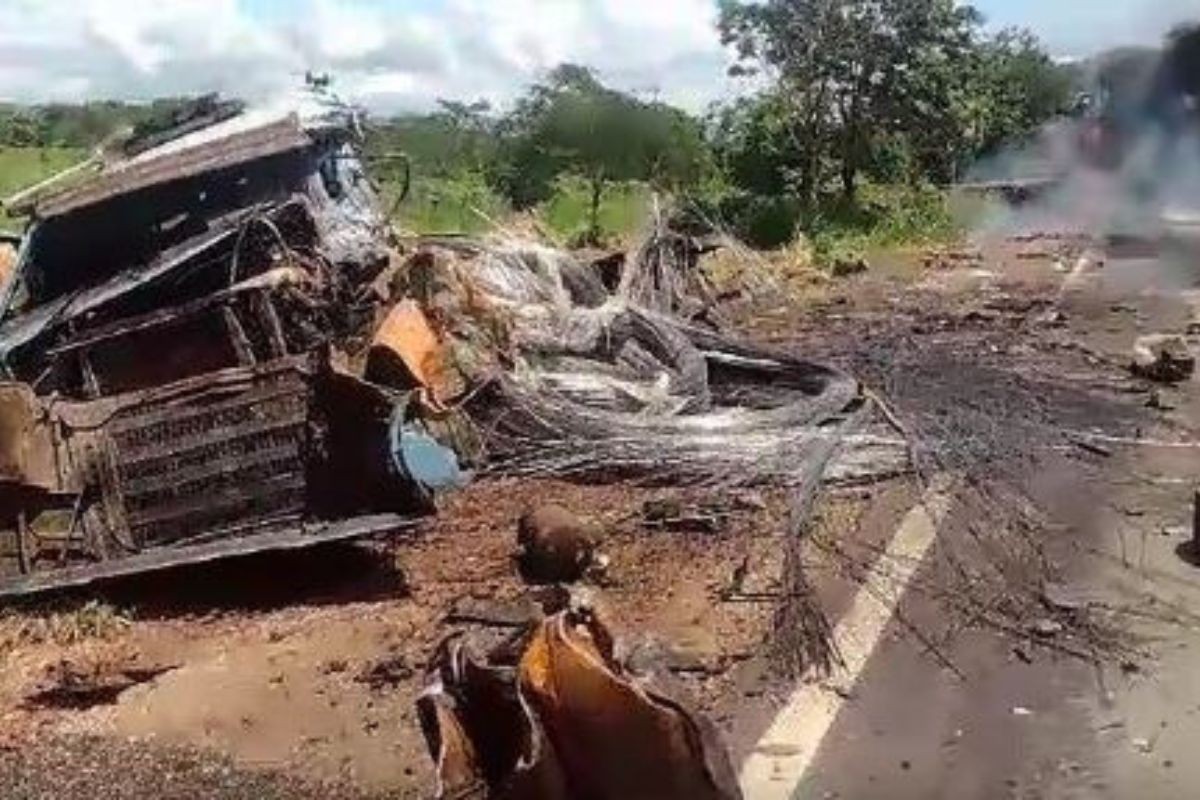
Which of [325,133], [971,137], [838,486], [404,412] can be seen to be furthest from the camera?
[971,137]

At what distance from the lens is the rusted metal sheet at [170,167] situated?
9859 mm

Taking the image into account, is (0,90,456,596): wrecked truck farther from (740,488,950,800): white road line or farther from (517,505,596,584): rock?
(740,488,950,800): white road line

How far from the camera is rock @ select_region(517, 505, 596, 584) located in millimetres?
7055

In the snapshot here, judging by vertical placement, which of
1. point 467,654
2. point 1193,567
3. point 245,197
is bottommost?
point 1193,567

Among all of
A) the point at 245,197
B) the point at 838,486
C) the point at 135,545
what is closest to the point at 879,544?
the point at 838,486

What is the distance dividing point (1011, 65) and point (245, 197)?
21.1 meters

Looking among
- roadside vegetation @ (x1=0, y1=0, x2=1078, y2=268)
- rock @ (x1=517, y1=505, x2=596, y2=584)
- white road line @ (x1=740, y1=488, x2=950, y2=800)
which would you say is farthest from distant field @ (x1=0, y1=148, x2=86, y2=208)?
white road line @ (x1=740, y1=488, x2=950, y2=800)

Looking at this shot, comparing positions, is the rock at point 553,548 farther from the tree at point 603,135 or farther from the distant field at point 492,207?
the tree at point 603,135

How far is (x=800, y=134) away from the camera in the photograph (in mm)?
26172

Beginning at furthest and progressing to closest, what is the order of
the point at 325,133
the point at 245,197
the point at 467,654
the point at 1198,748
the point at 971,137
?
the point at 971,137 < the point at 325,133 < the point at 245,197 < the point at 1198,748 < the point at 467,654

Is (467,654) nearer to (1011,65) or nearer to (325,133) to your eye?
(325,133)

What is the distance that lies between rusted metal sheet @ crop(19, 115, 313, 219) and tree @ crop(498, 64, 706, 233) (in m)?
13.9

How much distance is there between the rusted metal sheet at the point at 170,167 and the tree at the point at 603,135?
45.7 ft

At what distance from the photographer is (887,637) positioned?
21.7ft
